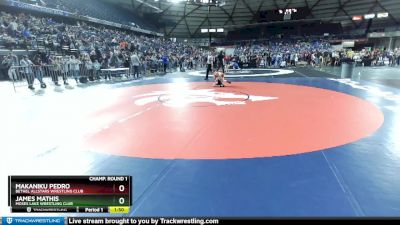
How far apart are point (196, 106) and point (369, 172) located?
479 centimetres

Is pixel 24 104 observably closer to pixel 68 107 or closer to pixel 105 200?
pixel 68 107

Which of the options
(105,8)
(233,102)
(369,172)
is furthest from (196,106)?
(105,8)

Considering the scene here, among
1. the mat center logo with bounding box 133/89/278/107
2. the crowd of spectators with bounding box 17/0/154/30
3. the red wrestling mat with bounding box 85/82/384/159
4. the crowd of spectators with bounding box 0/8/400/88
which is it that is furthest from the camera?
the crowd of spectators with bounding box 17/0/154/30

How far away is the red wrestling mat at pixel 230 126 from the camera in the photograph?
164 inches

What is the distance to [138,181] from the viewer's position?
3168 millimetres
